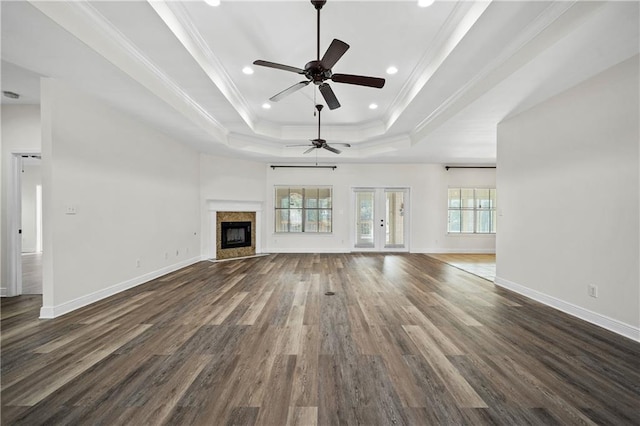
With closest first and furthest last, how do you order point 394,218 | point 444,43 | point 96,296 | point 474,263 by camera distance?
point 444,43
point 96,296
point 474,263
point 394,218

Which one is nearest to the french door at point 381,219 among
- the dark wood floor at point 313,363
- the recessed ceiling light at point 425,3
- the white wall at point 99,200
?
the dark wood floor at point 313,363

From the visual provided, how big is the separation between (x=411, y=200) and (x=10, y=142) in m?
8.32

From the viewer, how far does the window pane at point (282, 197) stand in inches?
309

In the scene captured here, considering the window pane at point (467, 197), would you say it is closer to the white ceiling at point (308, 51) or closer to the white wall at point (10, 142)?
the white ceiling at point (308, 51)

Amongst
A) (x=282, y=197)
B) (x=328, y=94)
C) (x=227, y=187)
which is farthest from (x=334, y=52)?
(x=282, y=197)

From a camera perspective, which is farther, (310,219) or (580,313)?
(310,219)

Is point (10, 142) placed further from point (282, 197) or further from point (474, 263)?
point (474, 263)

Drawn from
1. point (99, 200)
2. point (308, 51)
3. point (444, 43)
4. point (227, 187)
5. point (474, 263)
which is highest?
point (308, 51)

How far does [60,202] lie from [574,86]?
6.22 metres

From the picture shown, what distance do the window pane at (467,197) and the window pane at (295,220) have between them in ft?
16.6

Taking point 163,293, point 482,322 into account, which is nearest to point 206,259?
point 163,293

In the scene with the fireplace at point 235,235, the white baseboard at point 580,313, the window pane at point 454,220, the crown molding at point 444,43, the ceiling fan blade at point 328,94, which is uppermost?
the crown molding at point 444,43

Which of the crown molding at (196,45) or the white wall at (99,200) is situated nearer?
the crown molding at (196,45)

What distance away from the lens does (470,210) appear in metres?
7.94
